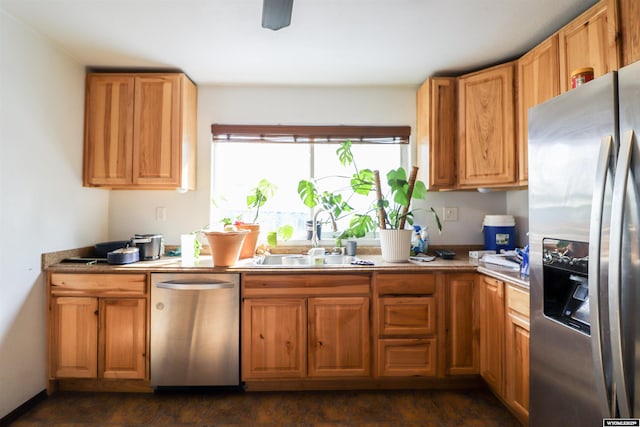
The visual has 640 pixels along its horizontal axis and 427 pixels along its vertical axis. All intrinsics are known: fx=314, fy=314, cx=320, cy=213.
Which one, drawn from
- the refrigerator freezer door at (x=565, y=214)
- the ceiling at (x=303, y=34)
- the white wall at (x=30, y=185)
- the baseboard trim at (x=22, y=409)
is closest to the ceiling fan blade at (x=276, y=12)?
the ceiling at (x=303, y=34)

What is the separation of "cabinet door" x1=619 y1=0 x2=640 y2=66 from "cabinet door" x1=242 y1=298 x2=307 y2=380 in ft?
6.98

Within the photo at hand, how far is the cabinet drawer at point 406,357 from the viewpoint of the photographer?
82.9 inches

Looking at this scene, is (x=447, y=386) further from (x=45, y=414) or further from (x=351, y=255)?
(x=45, y=414)

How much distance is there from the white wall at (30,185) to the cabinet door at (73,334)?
80 millimetres

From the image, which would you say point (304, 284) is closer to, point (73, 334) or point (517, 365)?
point (517, 365)

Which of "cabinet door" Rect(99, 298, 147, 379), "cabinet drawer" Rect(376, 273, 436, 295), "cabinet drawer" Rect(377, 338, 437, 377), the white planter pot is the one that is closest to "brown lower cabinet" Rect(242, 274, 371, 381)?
"cabinet drawer" Rect(377, 338, 437, 377)

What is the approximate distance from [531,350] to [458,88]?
193 cm

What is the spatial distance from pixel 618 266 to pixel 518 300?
0.86 m

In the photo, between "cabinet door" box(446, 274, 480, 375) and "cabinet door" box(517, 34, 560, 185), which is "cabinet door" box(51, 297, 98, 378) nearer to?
"cabinet door" box(446, 274, 480, 375)

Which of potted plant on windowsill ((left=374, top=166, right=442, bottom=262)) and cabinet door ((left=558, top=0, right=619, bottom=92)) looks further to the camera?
potted plant on windowsill ((left=374, top=166, right=442, bottom=262))

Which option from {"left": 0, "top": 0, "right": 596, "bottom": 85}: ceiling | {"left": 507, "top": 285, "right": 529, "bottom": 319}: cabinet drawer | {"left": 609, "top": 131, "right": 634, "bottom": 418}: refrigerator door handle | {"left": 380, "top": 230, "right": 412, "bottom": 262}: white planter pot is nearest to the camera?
{"left": 609, "top": 131, "right": 634, "bottom": 418}: refrigerator door handle

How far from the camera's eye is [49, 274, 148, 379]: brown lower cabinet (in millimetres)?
2074

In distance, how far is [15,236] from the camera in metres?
1.87

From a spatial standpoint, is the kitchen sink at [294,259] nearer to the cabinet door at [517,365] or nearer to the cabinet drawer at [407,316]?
the cabinet drawer at [407,316]
